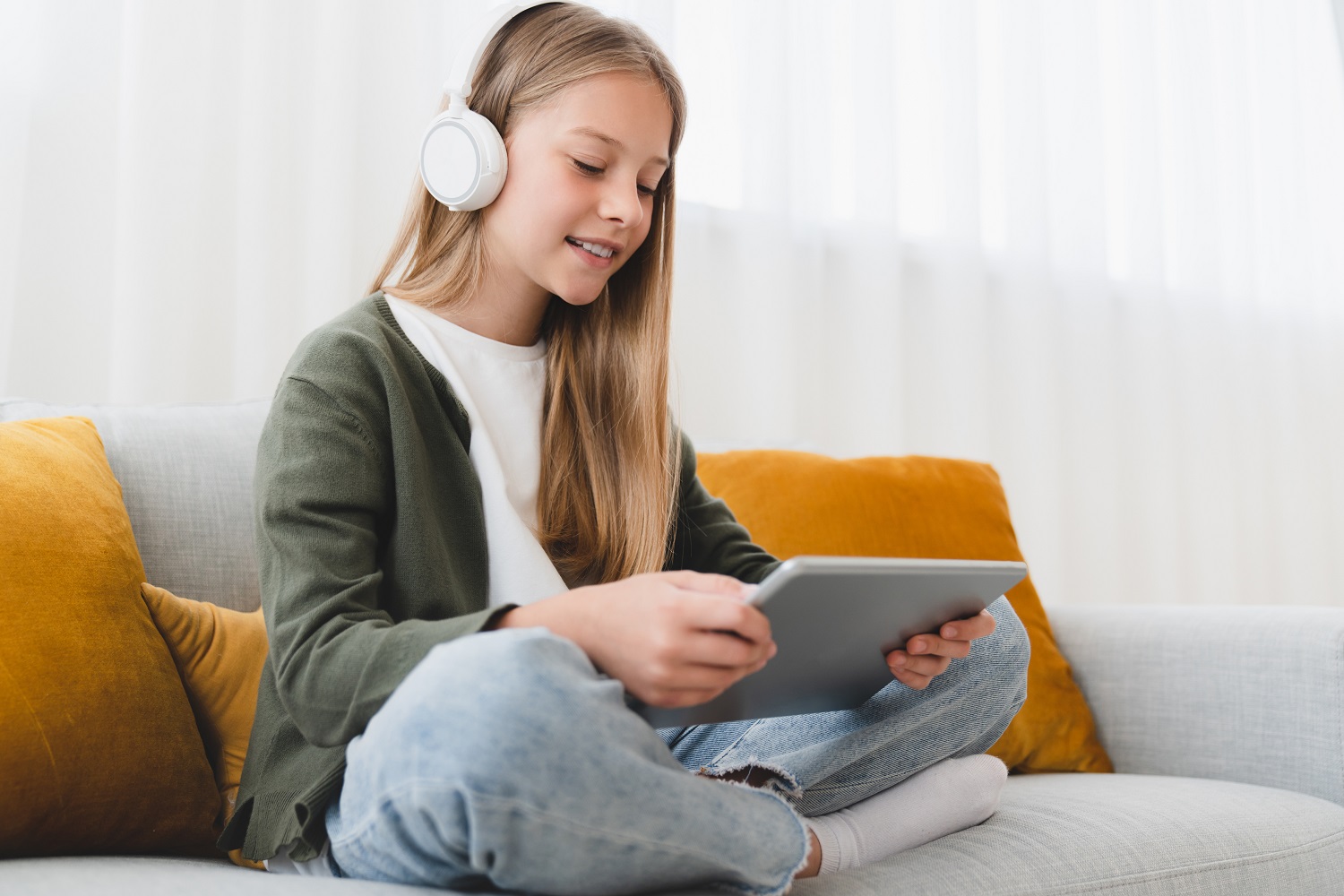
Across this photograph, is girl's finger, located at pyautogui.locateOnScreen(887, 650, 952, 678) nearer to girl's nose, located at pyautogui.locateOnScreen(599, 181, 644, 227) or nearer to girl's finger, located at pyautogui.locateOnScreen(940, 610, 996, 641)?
girl's finger, located at pyautogui.locateOnScreen(940, 610, 996, 641)

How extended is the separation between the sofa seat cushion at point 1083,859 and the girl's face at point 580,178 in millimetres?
556

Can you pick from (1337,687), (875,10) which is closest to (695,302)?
(875,10)

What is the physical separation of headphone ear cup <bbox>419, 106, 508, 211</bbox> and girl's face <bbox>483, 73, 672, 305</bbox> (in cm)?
3

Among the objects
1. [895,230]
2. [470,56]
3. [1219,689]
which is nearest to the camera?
[470,56]

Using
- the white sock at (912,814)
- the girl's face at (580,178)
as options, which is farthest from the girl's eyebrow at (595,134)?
the white sock at (912,814)

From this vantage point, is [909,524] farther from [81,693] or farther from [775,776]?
[81,693]

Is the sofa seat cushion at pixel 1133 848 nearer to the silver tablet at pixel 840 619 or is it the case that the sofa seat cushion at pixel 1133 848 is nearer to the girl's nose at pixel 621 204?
the silver tablet at pixel 840 619

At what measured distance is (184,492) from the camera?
109cm

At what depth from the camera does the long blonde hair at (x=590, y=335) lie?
1018mm

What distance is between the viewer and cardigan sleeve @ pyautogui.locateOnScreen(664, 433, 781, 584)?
43.9 inches

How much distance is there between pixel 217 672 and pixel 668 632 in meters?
0.52

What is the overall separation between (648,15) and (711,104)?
189 mm

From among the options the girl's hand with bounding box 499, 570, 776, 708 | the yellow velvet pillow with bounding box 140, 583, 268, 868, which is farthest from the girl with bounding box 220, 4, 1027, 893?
the yellow velvet pillow with bounding box 140, 583, 268, 868

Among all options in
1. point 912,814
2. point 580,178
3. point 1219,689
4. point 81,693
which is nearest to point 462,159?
point 580,178
